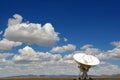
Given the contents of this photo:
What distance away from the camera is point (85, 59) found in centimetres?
8206

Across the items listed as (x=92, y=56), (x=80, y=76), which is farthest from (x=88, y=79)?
(x=92, y=56)

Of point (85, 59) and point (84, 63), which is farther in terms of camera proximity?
point (85, 59)

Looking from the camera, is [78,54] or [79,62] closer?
[79,62]

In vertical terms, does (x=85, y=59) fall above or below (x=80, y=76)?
above

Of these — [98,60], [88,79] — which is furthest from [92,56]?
[88,79]

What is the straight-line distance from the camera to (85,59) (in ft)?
269

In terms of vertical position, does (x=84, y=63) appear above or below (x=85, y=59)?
below

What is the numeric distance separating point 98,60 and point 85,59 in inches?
187

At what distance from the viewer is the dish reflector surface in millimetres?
80238

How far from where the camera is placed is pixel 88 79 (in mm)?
81438

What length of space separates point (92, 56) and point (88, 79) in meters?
8.41

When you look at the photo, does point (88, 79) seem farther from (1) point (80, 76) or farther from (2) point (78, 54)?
(2) point (78, 54)

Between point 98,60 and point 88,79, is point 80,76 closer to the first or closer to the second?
point 88,79

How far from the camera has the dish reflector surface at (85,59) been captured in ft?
263
